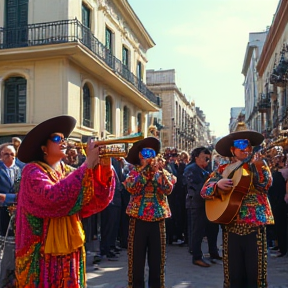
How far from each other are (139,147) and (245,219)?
5.83 feet

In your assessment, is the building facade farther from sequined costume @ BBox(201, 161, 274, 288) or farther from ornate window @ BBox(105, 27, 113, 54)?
sequined costume @ BBox(201, 161, 274, 288)

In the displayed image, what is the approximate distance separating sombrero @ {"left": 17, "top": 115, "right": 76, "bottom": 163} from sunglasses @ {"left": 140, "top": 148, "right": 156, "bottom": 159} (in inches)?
82.2

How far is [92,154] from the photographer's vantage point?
2834 mm

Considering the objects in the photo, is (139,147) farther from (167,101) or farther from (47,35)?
(167,101)

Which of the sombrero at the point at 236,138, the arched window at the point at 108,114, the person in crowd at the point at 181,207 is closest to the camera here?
the sombrero at the point at 236,138

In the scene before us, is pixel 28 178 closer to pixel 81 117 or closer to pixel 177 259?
pixel 177 259

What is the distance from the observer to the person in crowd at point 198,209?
695 centimetres

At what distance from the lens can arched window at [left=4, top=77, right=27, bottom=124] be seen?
1694 centimetres

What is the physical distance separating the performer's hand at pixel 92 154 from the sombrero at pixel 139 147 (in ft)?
8.02

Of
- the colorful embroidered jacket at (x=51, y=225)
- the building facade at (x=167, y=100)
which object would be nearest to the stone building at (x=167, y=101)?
the building facade at (x=167, y=100)

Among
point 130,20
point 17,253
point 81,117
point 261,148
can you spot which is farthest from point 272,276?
point 130,20

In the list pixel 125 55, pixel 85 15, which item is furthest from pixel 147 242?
pixel 125 55

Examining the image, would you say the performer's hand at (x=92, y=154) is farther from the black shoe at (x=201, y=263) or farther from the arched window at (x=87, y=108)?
the arched window at (x=87, y=108)

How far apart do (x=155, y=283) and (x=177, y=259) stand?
2.67m
